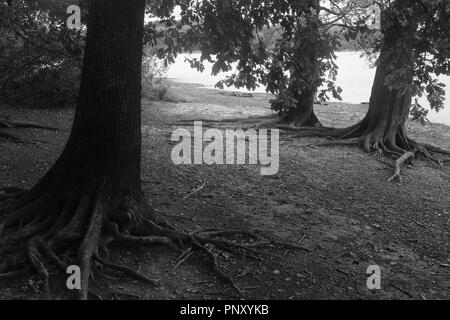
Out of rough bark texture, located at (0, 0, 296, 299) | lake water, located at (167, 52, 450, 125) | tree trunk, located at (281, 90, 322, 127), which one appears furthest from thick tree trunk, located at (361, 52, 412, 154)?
lake water, located at (167, 52, 450, 125)

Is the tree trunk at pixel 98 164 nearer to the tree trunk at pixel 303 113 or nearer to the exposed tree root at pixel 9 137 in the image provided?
the exposed tree root at pixel 9 137

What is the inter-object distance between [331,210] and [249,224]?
5.44 ft

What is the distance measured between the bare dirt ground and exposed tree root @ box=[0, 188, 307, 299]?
0.12m

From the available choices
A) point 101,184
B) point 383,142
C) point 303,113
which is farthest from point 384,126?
point 101,184

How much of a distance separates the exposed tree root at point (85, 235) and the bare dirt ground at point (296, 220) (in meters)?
0.12

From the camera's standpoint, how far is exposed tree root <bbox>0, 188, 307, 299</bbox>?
4793mm

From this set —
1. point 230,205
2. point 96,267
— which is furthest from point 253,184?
point 96,267

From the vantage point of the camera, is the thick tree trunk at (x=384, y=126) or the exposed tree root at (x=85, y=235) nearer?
the exposed tree root at (x=85, y=235)

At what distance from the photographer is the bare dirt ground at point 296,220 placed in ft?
16.3

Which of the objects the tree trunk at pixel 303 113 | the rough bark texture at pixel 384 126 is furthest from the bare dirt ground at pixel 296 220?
the tree trunk at pixel 303 113

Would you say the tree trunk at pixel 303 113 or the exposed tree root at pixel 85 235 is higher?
the tree trunk at pixel 303 113

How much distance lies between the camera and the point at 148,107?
56.6 ft

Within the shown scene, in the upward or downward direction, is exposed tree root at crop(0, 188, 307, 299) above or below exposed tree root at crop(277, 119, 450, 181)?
below

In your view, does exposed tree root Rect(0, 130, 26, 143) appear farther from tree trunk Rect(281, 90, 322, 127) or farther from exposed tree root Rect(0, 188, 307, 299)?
tree trunk Rect(281, 90, 322, 127)
